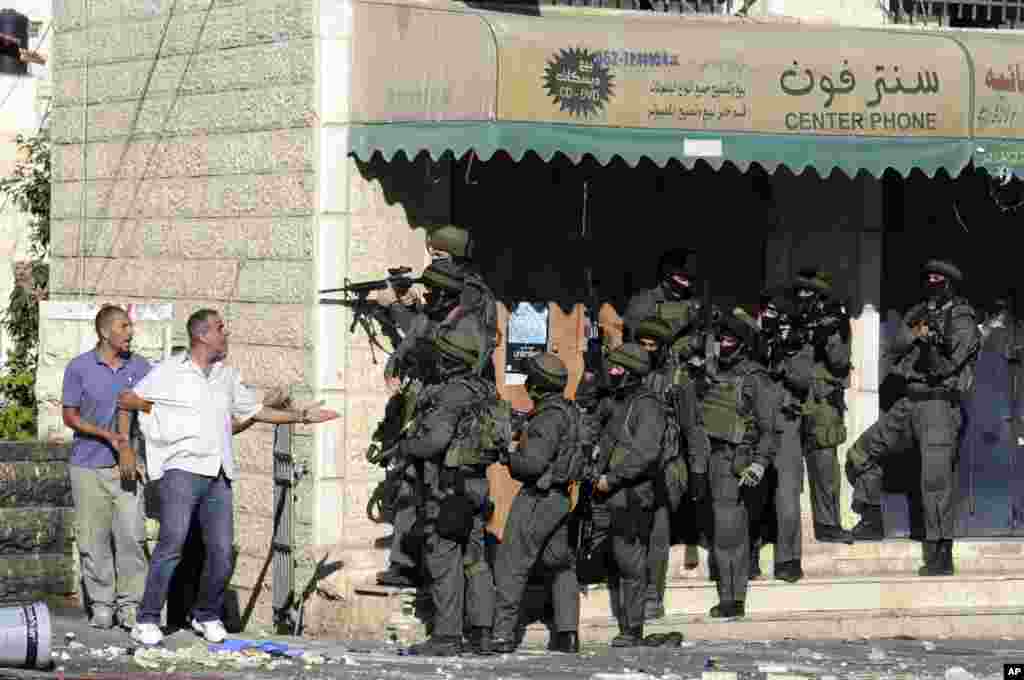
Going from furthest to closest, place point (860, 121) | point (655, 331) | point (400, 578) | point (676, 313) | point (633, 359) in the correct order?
point (676, 313), point (860, 121), point (400, 578), point (655, 331), point (633, 359)

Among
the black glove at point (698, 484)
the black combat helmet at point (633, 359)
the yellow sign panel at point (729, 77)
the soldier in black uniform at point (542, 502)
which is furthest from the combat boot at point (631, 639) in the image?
the yellow sign panel at point (729, 77)

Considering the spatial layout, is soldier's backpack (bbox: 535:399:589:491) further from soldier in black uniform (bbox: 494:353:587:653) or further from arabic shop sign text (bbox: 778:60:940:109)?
arabic shop sign text (bbox: 778:60:940:109)

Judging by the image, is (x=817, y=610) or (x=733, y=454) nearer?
(x=733, y=454)

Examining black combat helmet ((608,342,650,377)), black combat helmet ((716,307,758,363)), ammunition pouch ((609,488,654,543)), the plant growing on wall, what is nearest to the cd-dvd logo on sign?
black combat helmet ((608,342,650,377))

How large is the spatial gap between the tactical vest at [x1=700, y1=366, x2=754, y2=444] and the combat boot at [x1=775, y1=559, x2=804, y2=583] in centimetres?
102

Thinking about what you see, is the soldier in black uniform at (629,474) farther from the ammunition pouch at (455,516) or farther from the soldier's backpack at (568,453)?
the ammunition pouch at (455,516)

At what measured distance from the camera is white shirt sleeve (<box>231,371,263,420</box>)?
13.9 m

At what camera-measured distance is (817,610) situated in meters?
15.7

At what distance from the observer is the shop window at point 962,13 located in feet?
55.6

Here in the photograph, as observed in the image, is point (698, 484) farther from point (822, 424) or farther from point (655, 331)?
point (655, 331)

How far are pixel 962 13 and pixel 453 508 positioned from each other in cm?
585

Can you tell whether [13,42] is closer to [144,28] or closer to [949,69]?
[144,28]

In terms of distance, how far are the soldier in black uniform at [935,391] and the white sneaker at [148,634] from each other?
543 centimetres

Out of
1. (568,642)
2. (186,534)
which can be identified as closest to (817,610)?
(568,642)
